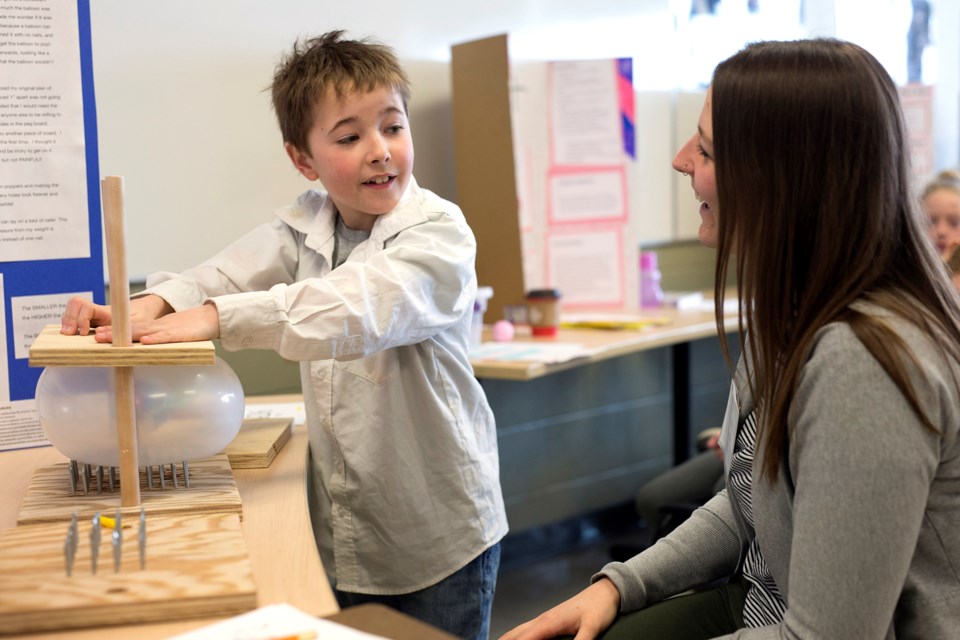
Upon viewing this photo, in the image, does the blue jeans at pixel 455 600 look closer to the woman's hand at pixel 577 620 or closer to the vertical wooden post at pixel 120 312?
the woman's hand at pixel 577 620

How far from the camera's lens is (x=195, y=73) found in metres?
2.57

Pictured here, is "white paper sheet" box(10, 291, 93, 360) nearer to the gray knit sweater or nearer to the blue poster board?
the blue poster board

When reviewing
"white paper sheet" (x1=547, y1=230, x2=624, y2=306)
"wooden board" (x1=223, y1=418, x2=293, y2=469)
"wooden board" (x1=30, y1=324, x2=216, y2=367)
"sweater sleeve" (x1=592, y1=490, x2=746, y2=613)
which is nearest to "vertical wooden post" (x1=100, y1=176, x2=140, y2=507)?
"wooden board" (x1=30, y1=324, x2=216, y2=367)

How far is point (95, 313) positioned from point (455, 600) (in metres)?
0.71

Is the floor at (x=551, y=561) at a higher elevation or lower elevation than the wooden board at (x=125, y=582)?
lower

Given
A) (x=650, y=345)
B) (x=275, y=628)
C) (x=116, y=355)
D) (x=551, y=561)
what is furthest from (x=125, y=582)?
(x=551, y=561)

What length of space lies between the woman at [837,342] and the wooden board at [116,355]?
592 mm

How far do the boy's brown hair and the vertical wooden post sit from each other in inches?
20.6

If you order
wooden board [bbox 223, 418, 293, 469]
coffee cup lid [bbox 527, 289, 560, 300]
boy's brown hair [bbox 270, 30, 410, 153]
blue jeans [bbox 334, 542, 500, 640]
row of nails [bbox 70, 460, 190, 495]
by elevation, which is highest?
boy's brown hair [bbox 270, 30, 410, 153]

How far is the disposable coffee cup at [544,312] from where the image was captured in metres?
2.90

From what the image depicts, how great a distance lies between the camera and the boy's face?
5.08 ft

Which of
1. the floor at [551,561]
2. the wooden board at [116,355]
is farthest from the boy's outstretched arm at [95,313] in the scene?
the floor at [551,561]

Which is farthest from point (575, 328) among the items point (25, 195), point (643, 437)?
point (25, 195)

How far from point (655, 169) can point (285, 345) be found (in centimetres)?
266
